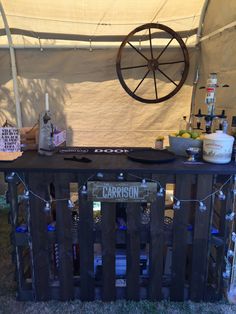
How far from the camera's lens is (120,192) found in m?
1.46

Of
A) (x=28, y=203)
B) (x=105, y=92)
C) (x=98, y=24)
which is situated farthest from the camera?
(x=105, y=92)

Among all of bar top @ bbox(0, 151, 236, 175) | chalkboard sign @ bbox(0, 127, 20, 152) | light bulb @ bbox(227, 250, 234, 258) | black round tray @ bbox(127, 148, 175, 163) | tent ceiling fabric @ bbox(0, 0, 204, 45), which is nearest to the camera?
bar top @ bbox(0, 151, 236, 175)

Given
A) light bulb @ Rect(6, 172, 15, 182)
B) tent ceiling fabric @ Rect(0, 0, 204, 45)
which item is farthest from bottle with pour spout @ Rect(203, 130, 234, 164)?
tent ceiling fabric @ Rect(0, 0, 204, 45)

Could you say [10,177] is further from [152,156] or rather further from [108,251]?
[152,156]

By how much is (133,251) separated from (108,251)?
147mm

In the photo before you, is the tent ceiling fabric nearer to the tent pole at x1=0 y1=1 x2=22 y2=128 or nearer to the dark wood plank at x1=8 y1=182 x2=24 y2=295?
the tent pole at x1=0 y1=1 x2=22 y2=128

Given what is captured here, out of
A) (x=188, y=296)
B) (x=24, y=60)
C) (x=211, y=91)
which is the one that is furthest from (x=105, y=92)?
(x=188, y=296)

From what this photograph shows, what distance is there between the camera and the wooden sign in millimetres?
1455

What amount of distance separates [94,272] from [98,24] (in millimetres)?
2273

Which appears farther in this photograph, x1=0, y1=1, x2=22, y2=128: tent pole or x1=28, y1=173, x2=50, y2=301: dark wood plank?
x1=0, y1=1, x2=22, y2=128: tent pole

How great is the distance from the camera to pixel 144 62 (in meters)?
2.81

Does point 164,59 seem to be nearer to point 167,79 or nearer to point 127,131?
point 167,79

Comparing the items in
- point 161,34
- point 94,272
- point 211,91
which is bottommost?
point 94,272

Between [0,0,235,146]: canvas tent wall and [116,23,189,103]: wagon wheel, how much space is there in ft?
0.30
